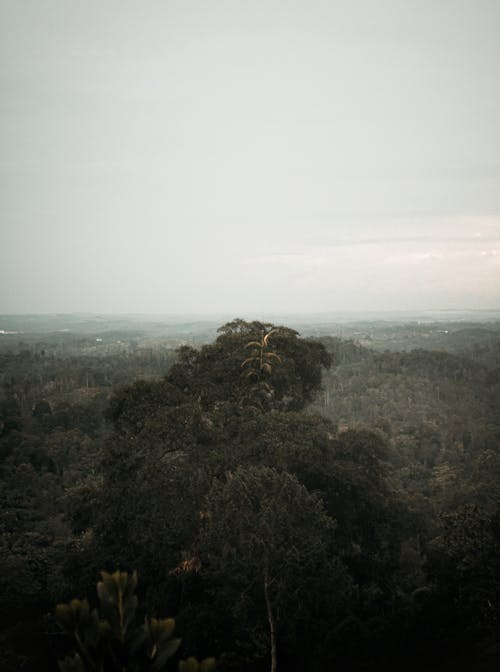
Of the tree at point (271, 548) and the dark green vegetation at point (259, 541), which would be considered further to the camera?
the dark green vegetation at point (259, 541)

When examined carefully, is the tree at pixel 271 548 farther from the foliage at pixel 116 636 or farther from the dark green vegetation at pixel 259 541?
the foliage at pixel 116 636

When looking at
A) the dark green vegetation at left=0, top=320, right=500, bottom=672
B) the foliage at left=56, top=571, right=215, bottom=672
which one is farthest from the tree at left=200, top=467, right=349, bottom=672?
the foliage at left=56, top=571, right=215, bottom=672

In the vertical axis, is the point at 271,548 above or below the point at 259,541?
below

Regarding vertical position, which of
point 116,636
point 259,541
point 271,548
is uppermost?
point 116,636

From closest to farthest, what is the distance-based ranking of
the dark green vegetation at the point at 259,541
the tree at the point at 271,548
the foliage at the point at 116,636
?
1. the foliage at the point at 116,636
2. the tree at the point at 271,548
3. the dark green vegetation at the point at 259,541

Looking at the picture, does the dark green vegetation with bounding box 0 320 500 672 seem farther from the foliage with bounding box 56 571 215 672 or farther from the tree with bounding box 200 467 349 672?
the foliage with bounding box 56 571 215 672

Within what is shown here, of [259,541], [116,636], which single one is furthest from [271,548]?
[116,636]

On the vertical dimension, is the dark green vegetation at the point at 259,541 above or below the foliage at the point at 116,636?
below

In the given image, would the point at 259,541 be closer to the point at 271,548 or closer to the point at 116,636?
the point at 271,548

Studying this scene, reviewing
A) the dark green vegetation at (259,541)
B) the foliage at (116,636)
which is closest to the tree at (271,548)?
the dark green vegetation at (259,541)

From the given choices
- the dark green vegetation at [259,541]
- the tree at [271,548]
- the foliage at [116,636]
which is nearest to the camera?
the foliage at [116,636]

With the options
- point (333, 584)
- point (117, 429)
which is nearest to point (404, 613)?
point (333, 584)
